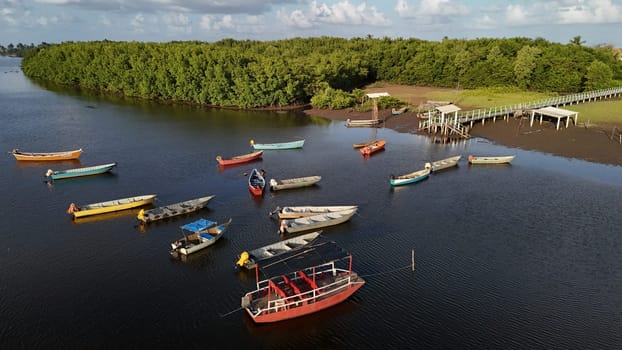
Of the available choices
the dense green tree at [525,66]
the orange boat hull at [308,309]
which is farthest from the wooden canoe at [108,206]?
the dense green tree at [525,66]

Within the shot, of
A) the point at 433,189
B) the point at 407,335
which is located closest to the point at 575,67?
the point at 433,189

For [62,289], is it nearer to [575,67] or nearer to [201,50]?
[201,50]

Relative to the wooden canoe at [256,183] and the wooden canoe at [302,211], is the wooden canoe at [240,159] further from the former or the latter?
the wooden canoe at [302,211]

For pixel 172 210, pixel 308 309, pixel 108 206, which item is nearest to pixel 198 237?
pixel 172 210

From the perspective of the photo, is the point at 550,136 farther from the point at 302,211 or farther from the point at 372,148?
the point at 302,211

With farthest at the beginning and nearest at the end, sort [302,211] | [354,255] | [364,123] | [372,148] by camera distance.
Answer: [364,123] → [372,148] → [302,211] → [354,255]
